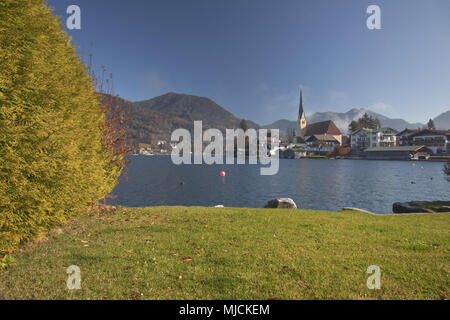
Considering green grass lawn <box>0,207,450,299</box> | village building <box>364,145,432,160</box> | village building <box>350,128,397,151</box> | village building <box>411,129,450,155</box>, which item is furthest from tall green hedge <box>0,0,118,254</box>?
village building <box>350,128,397,151</box>

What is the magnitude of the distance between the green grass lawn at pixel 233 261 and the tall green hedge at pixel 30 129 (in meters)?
1.27

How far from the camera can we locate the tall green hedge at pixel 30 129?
576 centimetres

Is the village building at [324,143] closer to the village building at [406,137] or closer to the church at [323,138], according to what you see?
the church at [323,138]

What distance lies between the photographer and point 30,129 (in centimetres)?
620

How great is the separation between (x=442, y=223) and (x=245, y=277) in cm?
1157

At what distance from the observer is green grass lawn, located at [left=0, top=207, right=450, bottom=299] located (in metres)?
4.79

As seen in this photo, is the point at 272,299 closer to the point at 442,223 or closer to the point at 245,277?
the point at 245,277

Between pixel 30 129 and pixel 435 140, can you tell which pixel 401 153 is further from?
pixel 30 129

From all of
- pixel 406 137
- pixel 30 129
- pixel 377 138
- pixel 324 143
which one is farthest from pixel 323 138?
pixel 30 129

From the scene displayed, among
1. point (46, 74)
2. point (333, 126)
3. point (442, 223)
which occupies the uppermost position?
point (333, 126)

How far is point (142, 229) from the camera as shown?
936cm

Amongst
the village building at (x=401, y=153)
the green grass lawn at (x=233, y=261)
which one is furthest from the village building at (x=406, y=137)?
the green grass lawn at (x=233, y=261)
